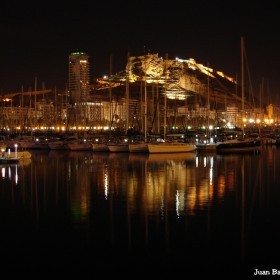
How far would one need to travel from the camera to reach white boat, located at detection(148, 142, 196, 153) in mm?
48250

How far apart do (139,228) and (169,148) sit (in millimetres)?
34272

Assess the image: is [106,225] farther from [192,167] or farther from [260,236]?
[192,167]

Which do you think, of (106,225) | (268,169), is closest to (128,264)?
(106,225)

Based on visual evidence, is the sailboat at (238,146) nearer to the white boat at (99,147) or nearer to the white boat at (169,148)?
the white boat at (169,148)

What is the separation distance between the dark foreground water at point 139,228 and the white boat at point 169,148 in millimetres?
21624

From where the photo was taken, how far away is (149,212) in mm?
17219

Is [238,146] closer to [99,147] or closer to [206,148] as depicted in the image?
[206,148]

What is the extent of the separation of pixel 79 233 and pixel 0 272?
339 centimetres

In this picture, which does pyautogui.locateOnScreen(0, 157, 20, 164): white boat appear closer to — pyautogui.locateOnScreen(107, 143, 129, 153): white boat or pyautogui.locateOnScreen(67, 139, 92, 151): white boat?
pyautogui.locateOnScreen(107, 143, 129, 153): white boat

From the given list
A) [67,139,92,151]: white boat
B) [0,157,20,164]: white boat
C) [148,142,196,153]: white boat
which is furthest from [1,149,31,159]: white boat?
[67,139,92,151]: white boat

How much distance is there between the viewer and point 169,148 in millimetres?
49094

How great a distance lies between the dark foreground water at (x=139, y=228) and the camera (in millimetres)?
11719

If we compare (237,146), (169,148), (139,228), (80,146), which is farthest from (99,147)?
(139,228)

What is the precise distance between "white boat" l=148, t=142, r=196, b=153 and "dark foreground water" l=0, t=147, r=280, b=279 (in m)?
21.6
